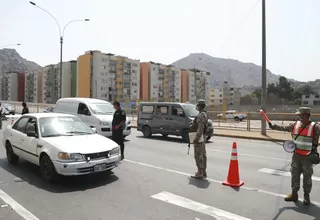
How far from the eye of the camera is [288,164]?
28.4 feet

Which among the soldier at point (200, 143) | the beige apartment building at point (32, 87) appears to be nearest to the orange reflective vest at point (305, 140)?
the soldier at point (200, 143)

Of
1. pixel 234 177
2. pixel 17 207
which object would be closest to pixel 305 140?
pixel 234 177

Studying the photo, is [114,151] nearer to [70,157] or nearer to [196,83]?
[70,157]

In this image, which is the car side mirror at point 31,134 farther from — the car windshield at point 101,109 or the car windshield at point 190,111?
the car windshield at point 190,111

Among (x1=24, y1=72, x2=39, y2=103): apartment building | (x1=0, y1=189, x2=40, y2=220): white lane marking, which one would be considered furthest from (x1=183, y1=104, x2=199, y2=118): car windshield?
(x1=24, y1=72, x2=39, y2=103): apartment building

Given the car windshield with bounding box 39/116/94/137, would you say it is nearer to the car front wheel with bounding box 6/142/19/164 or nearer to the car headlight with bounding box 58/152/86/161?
the car headlight with bounding box 58/152/86/161

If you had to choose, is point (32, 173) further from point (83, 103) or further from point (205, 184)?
point (83, 103)

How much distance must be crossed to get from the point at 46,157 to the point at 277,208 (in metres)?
4.56

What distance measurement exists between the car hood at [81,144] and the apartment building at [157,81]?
102 m

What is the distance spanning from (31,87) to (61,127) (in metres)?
130

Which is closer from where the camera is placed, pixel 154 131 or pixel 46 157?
pixel 46 157

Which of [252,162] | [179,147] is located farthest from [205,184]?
[179,147]

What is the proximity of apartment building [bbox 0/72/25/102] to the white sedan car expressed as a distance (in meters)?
138

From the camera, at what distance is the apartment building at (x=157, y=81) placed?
370ft
